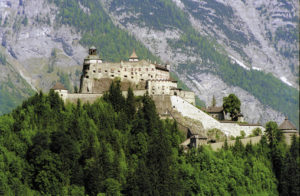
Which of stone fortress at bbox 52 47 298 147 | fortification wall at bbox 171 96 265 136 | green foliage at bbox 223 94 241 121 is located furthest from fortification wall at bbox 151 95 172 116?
green foliage at bbox 223 94 241 121

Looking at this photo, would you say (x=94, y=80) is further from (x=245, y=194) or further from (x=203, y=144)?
(x=245, y=194)

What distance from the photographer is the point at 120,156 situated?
289 ft

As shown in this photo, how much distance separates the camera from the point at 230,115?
352 feet

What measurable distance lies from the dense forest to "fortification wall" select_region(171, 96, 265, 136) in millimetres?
3613

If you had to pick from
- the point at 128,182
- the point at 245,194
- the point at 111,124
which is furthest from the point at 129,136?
the point at 245,194

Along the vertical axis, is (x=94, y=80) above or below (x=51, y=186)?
above

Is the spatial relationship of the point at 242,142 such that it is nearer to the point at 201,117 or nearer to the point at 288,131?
the point at 288,131

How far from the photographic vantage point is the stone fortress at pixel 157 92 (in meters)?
96.1

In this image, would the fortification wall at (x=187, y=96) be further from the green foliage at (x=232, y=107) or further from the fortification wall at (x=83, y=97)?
the fortification wall at (x=83, y=97)

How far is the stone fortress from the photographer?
9612cm

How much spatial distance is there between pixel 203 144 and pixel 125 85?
17.7 meters

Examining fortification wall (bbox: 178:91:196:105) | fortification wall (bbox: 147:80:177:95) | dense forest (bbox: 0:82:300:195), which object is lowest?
dense forest (bbox: 0:82:300:195)

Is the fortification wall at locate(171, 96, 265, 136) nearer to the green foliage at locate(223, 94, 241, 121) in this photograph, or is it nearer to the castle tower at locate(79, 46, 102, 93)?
the green foliage at locate(223, 94, 241, 121)

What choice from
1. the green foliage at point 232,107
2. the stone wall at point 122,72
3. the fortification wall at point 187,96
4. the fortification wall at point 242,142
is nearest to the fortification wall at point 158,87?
the fortification wall at point 187,96
